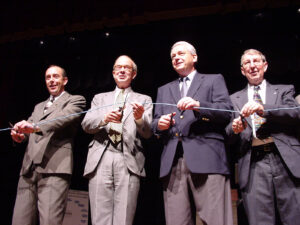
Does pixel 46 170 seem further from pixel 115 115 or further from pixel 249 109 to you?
pixel 249 109

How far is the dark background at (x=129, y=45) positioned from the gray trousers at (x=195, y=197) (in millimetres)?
1343

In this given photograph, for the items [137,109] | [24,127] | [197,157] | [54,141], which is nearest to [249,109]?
[197,157]

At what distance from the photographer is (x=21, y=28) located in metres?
3.87

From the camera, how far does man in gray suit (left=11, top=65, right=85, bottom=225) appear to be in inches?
90.4

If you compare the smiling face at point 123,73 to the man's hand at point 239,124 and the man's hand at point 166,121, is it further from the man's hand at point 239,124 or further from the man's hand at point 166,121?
the man's hand at point 239,124

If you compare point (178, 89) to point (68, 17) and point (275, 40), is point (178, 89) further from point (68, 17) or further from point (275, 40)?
point (68, 17)

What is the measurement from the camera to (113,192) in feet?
7.15

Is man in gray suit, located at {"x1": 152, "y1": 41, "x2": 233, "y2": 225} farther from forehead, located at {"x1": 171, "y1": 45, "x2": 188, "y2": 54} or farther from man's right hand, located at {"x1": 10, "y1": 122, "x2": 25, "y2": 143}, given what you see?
man's right hand, located at {"x1": 10, "y1": 122, "x2": 25, "y2": 143}

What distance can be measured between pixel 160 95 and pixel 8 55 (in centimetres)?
289

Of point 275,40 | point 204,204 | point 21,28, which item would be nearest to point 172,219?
point 204,204

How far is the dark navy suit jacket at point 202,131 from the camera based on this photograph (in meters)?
1.86

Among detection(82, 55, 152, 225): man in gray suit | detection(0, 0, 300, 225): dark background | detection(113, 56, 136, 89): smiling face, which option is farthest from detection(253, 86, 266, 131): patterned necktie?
detection(113, 56, 136, 89): smiling face

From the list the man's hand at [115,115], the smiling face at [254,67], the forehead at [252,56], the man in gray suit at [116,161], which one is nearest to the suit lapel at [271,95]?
the smiling face at [254,67]

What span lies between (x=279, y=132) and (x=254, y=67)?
0.58 m
